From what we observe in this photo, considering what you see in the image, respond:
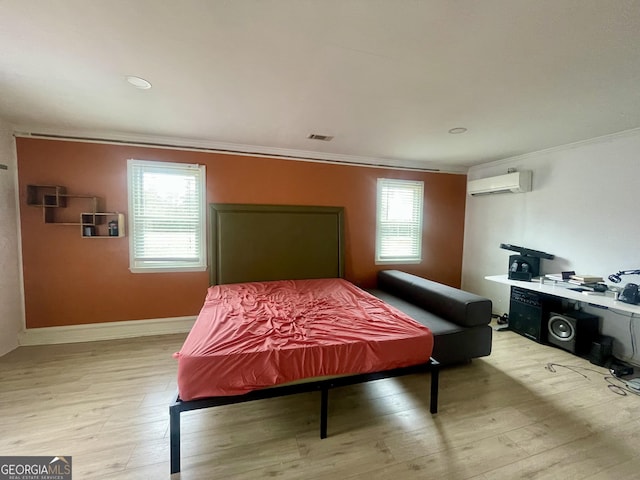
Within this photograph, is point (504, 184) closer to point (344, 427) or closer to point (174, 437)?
point (344, 427)

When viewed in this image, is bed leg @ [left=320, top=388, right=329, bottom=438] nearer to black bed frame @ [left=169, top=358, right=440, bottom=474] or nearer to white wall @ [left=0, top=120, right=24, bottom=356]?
black bed frame @ [left=169, top=358, right=440, bottom=474]

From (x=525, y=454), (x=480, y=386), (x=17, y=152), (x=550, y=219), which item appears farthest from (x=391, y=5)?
(x=17, y=152)

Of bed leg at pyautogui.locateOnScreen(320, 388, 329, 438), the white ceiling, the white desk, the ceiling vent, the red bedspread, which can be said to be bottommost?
bed leg at pyautogui.locateOnScreen(320, 388, 329, 438)

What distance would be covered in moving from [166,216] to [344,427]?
3.06m

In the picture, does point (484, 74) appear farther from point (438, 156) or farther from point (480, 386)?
point (480, 386)

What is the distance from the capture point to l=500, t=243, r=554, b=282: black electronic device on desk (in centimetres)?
318

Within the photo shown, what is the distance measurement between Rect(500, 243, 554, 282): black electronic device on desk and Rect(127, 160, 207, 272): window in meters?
4.07

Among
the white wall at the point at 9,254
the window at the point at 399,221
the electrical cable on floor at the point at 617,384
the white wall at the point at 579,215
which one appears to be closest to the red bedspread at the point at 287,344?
the window at the point at 399,221

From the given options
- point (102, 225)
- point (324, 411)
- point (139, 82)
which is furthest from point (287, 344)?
point (102, 225)

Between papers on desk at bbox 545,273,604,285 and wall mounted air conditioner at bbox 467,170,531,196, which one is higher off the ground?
wall mounted air conditioner at bbox 467,170,531,196

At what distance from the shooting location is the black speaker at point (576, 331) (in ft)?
9.06

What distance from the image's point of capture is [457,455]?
1568 millimetres

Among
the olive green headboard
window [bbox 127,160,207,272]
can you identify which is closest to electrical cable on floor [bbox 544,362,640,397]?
the olive green headboard

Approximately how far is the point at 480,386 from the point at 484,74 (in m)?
2.52
